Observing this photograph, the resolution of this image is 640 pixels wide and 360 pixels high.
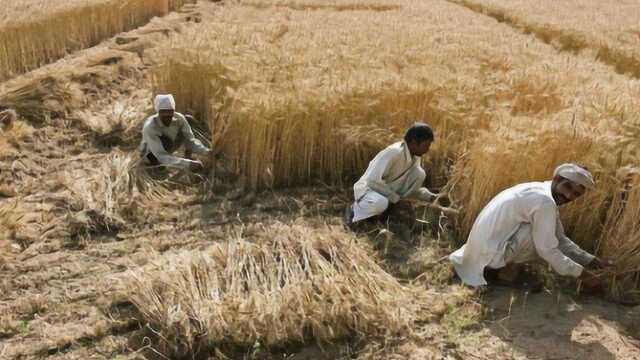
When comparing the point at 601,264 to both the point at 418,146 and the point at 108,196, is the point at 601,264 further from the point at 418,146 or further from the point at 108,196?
the point at 108,196

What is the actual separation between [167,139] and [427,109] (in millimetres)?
2543

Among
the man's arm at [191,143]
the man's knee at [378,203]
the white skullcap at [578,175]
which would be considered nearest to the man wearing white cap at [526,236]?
the white skullcap at [578,175]

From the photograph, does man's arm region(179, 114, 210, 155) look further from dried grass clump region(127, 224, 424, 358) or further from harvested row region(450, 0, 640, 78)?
harvested row region(450, 0, 640, 78)

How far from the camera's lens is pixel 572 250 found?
3.55 m

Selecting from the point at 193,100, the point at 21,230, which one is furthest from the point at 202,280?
the point at 193,100

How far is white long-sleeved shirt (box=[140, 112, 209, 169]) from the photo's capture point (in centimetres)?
538

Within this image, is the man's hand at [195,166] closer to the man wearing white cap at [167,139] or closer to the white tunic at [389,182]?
the man wearing white cap at [167,139]

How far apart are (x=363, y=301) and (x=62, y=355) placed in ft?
5.59

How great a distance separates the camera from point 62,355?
320 centimetres

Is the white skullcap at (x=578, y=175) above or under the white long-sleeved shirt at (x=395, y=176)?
above

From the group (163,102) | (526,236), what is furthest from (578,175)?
(163,102)

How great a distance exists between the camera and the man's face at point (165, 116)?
5.48 meters

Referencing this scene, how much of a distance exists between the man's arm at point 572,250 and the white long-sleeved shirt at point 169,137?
3277 millimetres

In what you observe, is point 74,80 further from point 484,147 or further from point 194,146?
point 484,147
